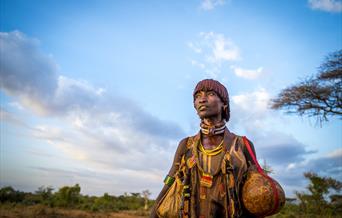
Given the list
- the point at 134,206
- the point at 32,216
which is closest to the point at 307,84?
the point at 32,216

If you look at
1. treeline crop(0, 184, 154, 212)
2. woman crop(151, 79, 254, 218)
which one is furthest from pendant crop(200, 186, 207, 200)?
treeline crop(0, 184, 154, 212)

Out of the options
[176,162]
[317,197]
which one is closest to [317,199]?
[317,197]

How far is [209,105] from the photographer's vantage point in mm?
2441

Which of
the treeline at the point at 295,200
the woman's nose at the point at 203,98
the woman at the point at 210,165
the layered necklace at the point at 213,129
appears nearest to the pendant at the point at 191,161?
the woman at the point at 210,165

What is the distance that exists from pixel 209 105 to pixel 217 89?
19 cm

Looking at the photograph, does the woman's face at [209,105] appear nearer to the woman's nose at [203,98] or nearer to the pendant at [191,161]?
the woman's nose at [203,98]

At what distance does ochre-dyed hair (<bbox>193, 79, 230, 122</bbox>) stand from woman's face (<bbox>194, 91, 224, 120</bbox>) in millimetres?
35

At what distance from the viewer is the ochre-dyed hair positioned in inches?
99.0

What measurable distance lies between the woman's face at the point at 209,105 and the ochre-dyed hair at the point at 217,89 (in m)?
0.04

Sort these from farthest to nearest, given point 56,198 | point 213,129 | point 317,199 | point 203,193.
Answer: point 56,198 → point 317,199 → point 213,129 → point 203,193

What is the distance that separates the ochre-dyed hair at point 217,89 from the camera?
8.25ft

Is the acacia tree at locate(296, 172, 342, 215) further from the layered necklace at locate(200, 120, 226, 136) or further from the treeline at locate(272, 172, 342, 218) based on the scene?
the layered necklace at locate(200, 120, 226, 136)

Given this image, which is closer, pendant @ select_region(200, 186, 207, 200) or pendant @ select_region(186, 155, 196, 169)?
pendant @ select_region(200, 186, 207, 200)

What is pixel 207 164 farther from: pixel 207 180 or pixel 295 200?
pixel 295 200
